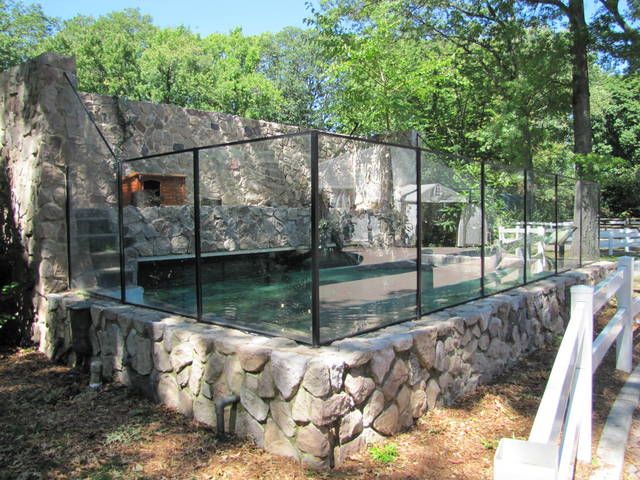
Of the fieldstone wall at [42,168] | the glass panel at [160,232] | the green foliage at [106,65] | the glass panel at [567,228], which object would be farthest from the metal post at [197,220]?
the green foliage at [106,65]

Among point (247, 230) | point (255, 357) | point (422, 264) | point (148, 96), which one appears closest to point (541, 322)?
point (422, 264)

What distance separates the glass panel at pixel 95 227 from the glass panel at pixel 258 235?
3.42 feet

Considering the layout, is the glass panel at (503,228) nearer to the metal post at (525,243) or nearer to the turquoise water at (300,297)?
the metal post at (525,243)

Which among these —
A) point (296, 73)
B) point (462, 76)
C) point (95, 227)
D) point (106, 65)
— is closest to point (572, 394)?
point (95, 227)

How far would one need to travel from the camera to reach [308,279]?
10.8 feet

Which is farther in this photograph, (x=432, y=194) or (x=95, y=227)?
(x=95, y=227)

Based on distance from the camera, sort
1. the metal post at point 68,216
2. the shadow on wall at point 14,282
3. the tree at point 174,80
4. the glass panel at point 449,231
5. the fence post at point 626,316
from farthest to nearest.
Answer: the tree at point 174,80, the shadow on wall at point 14,282, the metal post at point 68,216, the fence post at point 626,316, the glass panel at point 449,231

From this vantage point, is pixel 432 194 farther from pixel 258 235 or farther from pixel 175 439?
pixel 175 439

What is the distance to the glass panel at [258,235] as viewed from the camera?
352 centimetres

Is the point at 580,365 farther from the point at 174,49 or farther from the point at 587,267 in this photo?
the point at 174,49

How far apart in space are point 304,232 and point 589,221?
6.00 meters

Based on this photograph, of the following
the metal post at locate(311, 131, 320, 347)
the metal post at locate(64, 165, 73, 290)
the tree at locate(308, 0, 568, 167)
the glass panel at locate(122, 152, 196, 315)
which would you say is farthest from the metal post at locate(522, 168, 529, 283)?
the tree at locate(308, 0, 568, 167)

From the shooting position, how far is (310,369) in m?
2.89

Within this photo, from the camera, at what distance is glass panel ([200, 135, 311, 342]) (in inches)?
138
